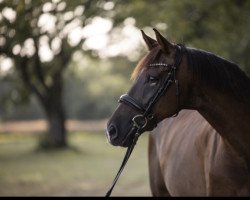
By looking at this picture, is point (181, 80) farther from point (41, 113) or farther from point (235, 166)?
point (41, 113)

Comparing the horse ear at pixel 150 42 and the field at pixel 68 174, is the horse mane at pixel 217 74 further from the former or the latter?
the field at pixel 68 174

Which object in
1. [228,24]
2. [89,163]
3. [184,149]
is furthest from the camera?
[89,163]

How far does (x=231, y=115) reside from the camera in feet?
12.1

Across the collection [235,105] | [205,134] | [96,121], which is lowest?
[96,121]

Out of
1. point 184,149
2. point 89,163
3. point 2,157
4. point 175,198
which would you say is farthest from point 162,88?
point 2,157

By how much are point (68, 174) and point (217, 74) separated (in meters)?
11.9

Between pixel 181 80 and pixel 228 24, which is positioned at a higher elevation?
pixel 181 80

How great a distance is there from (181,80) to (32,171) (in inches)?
512

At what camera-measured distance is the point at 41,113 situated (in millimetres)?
47938

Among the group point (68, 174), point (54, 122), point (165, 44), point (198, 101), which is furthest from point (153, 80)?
point (54, 122)

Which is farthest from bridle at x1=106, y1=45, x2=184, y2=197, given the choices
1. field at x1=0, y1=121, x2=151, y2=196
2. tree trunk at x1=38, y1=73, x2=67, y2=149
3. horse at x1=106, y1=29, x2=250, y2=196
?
tree trunk at x1=38, y1=73, x2=67, y2=149

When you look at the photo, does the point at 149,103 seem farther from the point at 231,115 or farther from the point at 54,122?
the point at 54,122

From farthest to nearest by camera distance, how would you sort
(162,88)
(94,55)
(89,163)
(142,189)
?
1. (94,55)
2. (89,163)
3. (142,189)
4. (162,88)

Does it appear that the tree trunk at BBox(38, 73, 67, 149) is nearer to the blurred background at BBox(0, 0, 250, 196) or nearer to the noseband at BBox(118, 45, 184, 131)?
the blurred background at BBox(0, 0, 250, 196)
